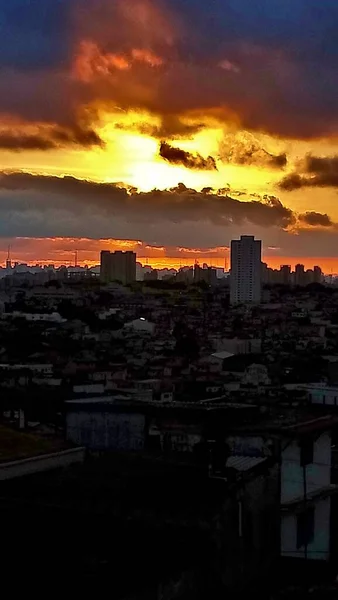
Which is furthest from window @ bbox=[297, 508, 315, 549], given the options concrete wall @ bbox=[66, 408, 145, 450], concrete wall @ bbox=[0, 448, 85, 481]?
concrete wall @ bbox=[0, 448, 85, 481]

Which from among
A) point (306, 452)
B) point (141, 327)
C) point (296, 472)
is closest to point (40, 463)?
point (296, 472)

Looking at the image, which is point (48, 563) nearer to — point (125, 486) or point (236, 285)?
point (125, 486)

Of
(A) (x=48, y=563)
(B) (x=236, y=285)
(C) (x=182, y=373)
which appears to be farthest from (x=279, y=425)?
(B) (x=236, y=285)

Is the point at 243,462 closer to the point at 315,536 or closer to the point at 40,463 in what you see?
the point at 315,536

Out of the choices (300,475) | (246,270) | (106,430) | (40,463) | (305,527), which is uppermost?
(246,270)

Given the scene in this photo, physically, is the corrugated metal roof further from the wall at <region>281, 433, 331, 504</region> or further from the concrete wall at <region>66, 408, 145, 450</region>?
the concrete wall at <region>66, 408, 145, 450</region>

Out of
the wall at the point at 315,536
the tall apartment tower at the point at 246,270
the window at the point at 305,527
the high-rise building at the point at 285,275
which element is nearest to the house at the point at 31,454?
the wall at the point at 315,536
